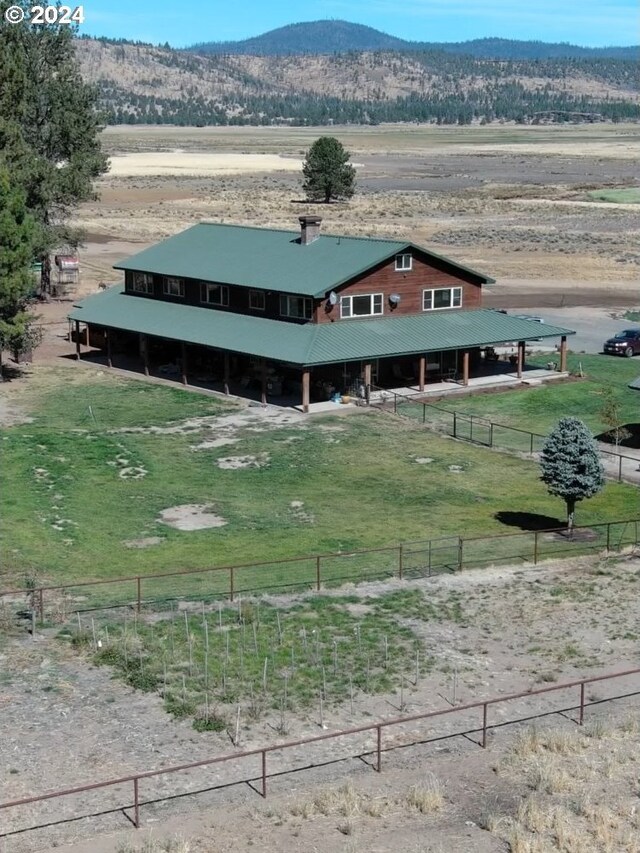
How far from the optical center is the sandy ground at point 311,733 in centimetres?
2164

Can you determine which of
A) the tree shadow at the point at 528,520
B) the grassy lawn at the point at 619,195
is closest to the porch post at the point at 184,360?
the tree shadow at the point at 528,520

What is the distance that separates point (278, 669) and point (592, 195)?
134907mm

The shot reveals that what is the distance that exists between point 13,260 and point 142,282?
10.4m

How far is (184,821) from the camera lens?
71.6 feet

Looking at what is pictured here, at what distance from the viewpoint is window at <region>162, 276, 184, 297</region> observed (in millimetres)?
65225

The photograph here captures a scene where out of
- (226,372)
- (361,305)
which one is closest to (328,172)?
(361,305)

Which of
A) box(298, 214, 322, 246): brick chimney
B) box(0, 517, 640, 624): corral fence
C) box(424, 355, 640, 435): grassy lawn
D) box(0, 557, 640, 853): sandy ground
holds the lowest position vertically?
box(424, 355, 640, 435): grassy lawn

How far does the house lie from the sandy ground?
24755 mm

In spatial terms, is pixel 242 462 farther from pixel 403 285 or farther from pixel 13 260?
pixel 13 260

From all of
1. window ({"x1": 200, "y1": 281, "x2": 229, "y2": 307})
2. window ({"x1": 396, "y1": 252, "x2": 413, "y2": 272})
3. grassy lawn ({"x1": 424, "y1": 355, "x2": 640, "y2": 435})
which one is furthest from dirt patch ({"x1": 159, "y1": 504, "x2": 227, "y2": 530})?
window ({"x1": 200, "y1": 281, "x2": 229, "y2": 307})

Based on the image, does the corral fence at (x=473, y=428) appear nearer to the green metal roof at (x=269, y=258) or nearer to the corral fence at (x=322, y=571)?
the green metal roof at (x=269, y=258)

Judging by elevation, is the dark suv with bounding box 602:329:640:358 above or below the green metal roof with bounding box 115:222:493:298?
below

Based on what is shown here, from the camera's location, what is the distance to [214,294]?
6334 cm

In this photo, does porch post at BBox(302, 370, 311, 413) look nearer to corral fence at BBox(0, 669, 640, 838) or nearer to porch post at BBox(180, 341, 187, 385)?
porch post at BBox(180, 341, 187, 385)
